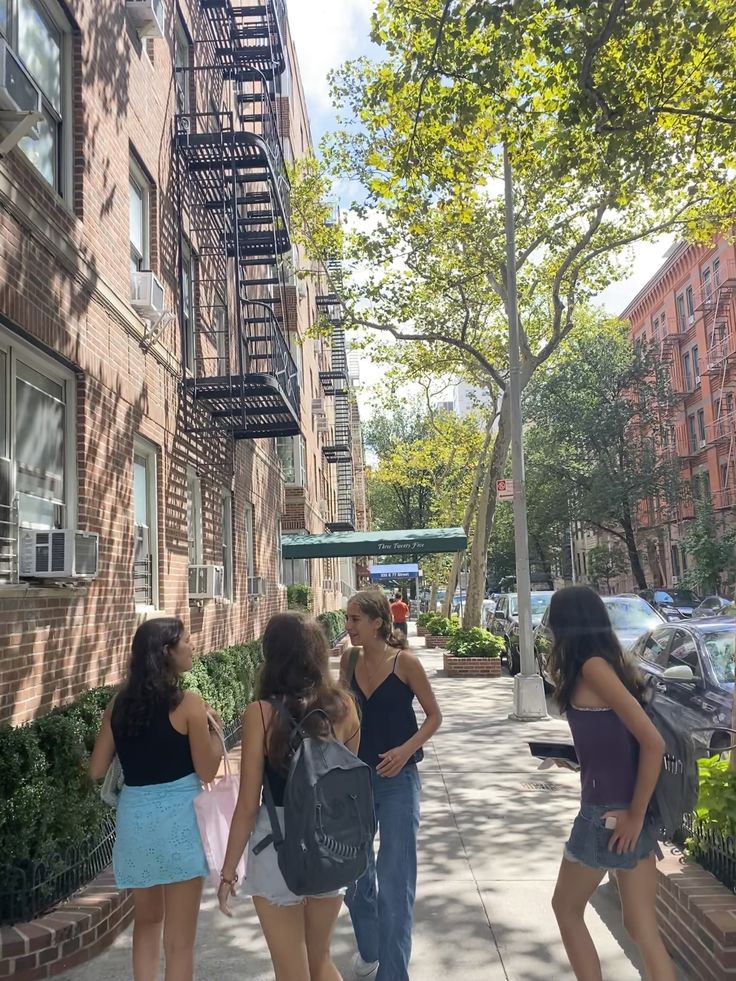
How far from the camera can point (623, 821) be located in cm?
342

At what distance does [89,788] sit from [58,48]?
230 inches

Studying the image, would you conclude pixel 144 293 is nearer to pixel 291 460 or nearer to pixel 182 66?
pixel 182 66

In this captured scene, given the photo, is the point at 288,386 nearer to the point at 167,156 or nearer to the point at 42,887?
the point at 167,156

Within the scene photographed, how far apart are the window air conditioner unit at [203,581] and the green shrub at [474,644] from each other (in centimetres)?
953

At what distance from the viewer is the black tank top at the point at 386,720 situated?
4.19 m

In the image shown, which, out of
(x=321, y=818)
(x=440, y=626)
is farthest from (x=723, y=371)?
(x=321, y=818)

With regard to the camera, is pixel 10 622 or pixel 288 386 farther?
pixel 288 386

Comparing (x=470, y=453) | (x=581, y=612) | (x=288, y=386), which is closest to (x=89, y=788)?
(x=581, y=612)

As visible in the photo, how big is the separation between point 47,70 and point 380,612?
5577 millimetres

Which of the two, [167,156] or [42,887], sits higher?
[167,156]

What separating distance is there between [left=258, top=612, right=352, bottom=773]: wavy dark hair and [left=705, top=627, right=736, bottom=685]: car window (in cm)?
623

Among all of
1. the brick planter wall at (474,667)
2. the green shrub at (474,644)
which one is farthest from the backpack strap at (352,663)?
the green shrub at (474,644)

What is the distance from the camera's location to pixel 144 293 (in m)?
9.11

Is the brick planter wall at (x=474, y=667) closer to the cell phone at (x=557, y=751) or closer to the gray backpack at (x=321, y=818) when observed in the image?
the cell phone at (x=557, y=751)
